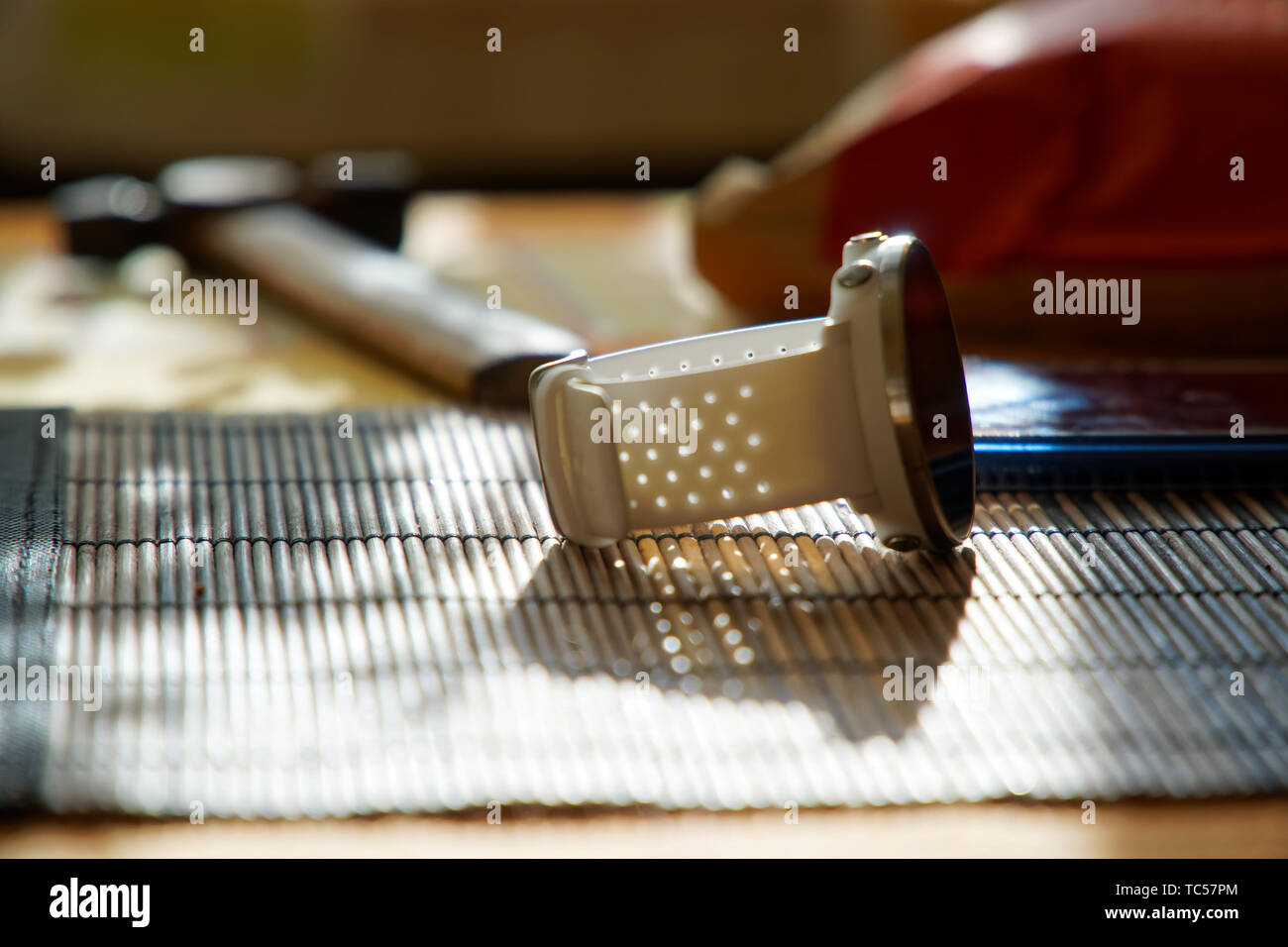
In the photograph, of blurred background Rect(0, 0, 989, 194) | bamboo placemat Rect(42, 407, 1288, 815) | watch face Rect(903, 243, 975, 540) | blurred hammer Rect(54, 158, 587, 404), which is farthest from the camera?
blurred background Rect(0, 0, 989, 194)

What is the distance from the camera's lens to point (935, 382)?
0.68 meters

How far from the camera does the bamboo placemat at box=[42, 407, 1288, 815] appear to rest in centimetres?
57

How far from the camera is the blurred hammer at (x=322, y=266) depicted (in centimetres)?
108

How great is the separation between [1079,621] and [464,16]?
1.90m

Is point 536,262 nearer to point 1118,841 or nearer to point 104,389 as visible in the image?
point 104,389

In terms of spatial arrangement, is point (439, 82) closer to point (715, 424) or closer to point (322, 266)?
point (322, 266)

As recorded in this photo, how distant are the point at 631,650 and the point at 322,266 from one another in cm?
87

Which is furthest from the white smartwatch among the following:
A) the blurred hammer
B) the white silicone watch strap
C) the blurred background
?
the blurred background

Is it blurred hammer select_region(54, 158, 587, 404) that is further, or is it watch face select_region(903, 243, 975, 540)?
blurred hammer select_region(54, 158, 587, 404)

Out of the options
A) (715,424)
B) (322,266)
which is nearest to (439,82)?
(322,266)

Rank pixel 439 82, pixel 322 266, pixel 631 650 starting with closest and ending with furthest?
pixel 631 650 → pixel 322 266 → pixel 439 82

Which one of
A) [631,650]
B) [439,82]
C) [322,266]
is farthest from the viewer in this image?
[439,82]

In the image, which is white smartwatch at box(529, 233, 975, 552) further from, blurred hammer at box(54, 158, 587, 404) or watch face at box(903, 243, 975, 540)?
blurred hammer at box(54, 158, 587, 404)
